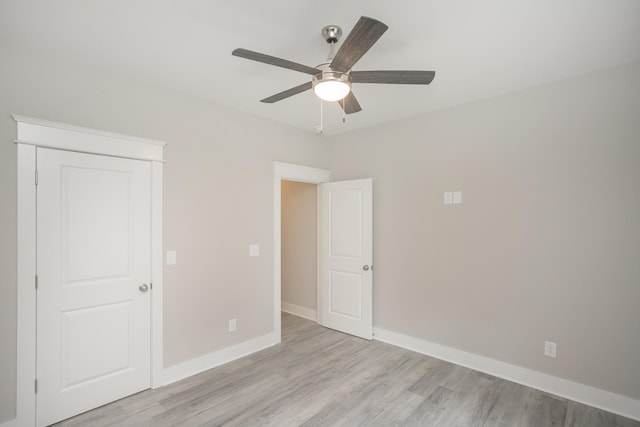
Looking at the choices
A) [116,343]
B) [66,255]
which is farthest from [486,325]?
[66,255]

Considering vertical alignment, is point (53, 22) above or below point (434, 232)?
above

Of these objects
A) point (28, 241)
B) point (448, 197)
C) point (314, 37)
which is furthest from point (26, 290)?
point (448, 197)

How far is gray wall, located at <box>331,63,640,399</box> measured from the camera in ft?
8.08

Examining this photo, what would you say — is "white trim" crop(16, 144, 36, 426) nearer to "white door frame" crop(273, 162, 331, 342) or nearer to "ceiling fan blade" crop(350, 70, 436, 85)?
"white door frame" crop(273, 162, 331, 342)

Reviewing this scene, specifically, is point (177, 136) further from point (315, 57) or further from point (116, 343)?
point (116, 343)

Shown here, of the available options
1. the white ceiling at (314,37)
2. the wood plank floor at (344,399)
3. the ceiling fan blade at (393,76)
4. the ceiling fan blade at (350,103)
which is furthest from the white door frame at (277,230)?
the ceiling fan blade at (393,76)

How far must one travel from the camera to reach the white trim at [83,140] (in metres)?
2.18

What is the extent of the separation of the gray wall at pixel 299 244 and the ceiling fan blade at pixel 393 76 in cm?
278

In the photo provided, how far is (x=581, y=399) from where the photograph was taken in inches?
101

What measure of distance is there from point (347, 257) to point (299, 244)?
1.04m

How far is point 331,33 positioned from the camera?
6.41 feet

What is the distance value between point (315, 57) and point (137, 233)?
211 cm

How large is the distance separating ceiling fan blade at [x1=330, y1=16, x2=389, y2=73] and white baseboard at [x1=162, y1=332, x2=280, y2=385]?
2958 mm

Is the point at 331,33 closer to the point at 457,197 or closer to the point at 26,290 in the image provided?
the point at 457,197
